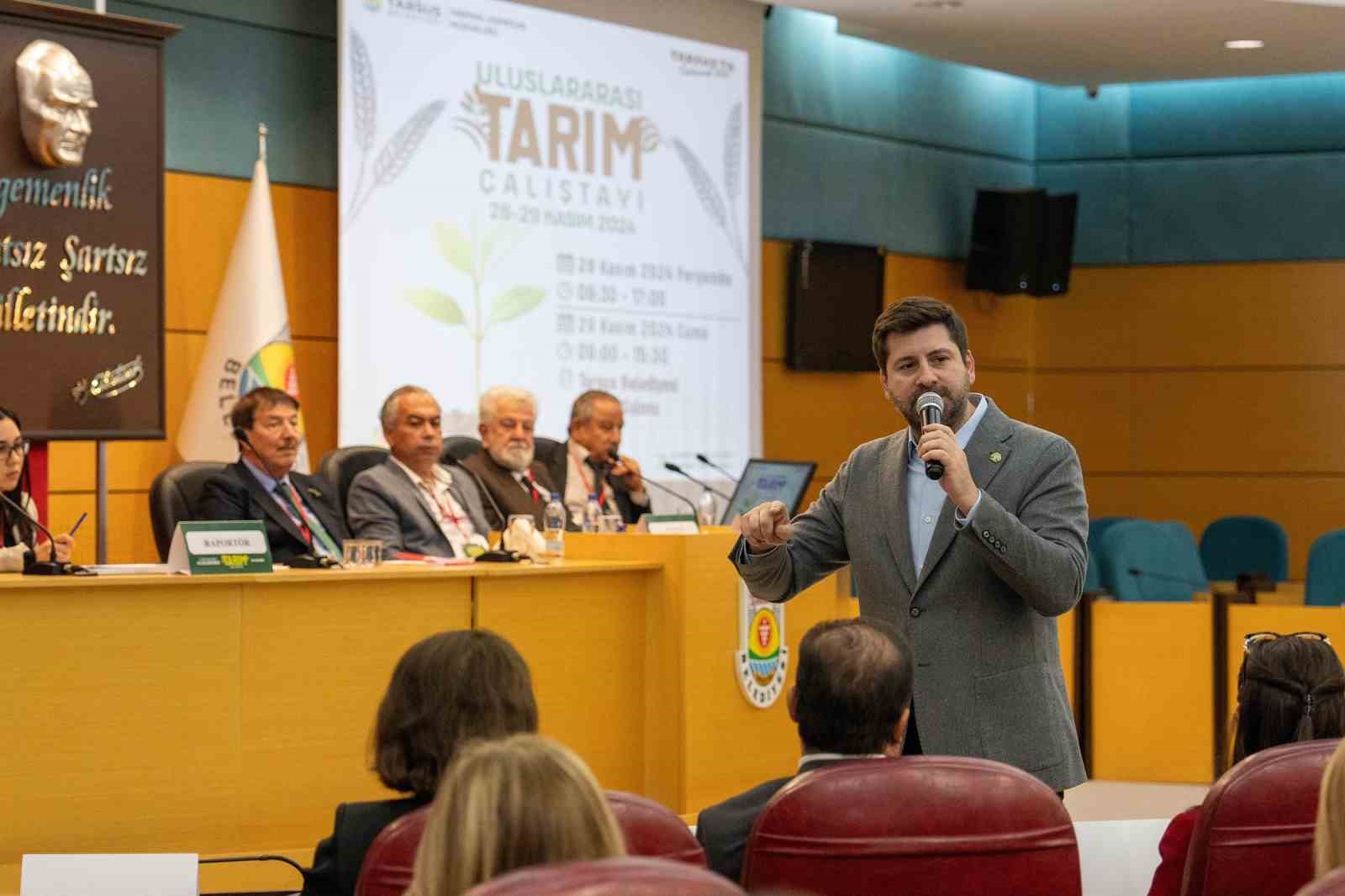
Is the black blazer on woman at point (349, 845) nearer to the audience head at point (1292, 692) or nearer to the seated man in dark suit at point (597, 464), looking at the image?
the audience head at point (1292, 692)

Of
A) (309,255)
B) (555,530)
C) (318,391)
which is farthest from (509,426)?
(309,255)

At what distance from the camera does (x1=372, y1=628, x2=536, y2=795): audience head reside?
2.20 metres

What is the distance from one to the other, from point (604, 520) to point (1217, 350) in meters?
6.86

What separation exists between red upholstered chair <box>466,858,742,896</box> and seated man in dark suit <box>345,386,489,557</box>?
4261mm

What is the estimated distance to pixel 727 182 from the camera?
9.18 metres

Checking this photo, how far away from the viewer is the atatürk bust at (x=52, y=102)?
5746 mm

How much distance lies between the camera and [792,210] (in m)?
10.2

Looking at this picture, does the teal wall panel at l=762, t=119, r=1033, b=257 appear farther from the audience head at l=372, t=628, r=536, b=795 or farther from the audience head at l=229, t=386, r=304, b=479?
the audience head at l=372, t=628, r=536, b=795

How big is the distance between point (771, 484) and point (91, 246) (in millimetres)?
2401

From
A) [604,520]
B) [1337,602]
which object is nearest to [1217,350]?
[1337,602]

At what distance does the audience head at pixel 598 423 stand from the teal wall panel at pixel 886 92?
11.8 feet

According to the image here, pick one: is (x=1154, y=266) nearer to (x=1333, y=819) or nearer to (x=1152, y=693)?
(x=1152, y=693)

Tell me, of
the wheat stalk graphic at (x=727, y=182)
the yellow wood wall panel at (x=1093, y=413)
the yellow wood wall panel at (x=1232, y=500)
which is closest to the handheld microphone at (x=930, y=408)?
the wheat stalk graphic at (x=727, y=182)

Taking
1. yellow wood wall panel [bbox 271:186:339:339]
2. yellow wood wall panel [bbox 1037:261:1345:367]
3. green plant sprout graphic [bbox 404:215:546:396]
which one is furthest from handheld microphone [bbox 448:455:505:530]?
yellow wood wall panel [bbox 1037:261:1345:367]
